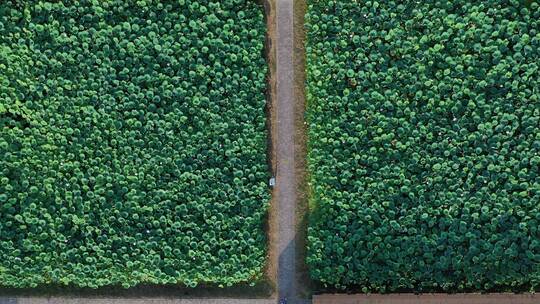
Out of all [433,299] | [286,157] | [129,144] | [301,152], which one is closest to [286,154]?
[286,157]

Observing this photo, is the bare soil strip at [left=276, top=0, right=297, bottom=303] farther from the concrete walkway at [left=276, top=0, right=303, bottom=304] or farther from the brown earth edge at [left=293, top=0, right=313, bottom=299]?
the brown earth edge at [left=293, top=0, right=313, bottom=299]

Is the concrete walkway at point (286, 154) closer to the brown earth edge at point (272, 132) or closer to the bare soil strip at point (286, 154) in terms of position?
the bare soil strip at point (286, 154)

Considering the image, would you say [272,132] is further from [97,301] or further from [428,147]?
[97,301]

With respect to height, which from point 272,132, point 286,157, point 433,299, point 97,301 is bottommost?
point 97,301

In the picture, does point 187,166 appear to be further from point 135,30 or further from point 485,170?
point 485,170

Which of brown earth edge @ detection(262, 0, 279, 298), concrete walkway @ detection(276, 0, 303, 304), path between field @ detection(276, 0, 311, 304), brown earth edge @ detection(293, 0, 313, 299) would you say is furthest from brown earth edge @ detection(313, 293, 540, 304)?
brown earth edge @ detection(262, 0, 279, 298)

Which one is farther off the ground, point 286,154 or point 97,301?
point 286,154
